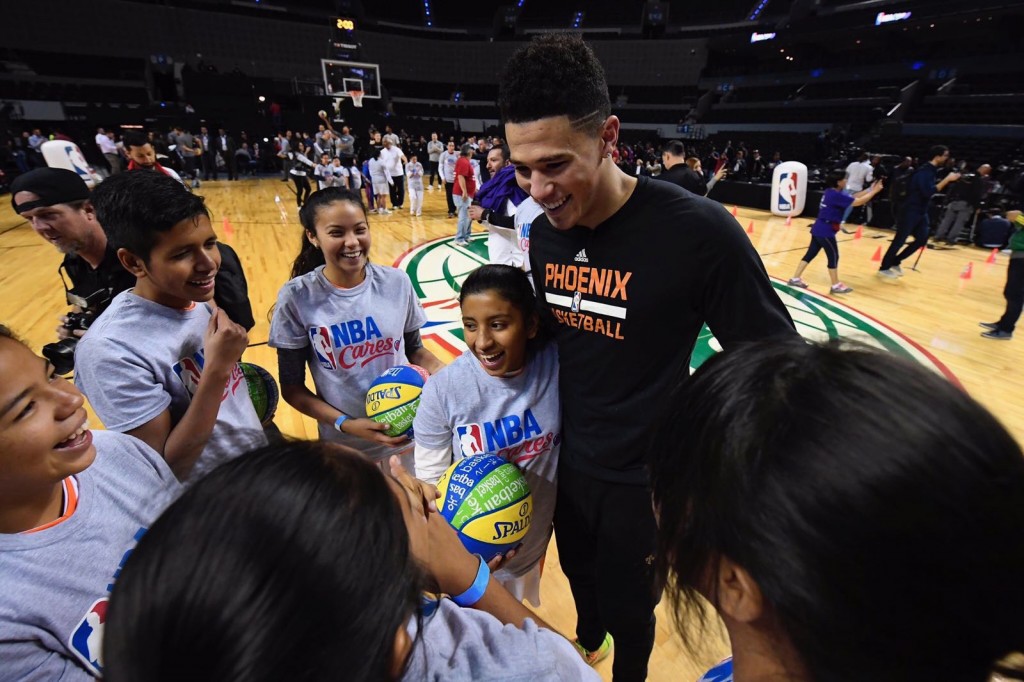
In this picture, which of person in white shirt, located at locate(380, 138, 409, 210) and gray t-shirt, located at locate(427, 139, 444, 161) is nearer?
person in white shirt, located at locate(380, 138, 409, 210)

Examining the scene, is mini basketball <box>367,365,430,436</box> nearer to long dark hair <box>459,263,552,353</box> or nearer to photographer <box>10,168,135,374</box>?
long dark hair <box>459,263,552,353</box>

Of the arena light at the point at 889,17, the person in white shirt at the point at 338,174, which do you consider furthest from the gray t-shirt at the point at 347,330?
the arena light at the point at 889,17

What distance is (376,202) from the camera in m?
11.6

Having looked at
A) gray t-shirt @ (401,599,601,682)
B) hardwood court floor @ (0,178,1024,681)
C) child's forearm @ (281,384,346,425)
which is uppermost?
gray t-shirt @ (401,599,601,682)

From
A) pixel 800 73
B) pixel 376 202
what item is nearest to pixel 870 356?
pixel 376 202

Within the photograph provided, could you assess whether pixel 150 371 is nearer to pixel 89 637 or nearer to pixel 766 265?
pixel 89 637

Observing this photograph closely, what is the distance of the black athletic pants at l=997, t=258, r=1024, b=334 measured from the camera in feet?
15.6

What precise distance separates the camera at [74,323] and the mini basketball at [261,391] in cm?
64

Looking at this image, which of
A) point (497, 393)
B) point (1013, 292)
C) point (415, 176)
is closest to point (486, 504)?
point (497, 393)

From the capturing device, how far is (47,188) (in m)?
2.05

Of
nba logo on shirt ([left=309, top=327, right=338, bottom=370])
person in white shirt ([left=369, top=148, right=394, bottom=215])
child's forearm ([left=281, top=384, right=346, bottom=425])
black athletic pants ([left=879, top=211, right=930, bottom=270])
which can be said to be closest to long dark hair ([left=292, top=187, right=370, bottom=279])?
nba logo on shirt ([left=309, top=327, right=338, bottom=370])

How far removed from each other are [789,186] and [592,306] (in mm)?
9809

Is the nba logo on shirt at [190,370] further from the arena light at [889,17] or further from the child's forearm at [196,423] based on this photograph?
the arena light at [889,17]

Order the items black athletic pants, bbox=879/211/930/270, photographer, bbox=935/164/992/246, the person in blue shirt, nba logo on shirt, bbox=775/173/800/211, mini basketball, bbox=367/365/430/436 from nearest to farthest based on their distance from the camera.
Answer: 1. mini basketball, bbox=367/365/430/436
2. the person in blue shirt
3. black athletic pants, bbox=879/211/930/270
4. photographer, bbox=935/164/992/246
5. nba logo on shirt, bbox=775/173/800/211
